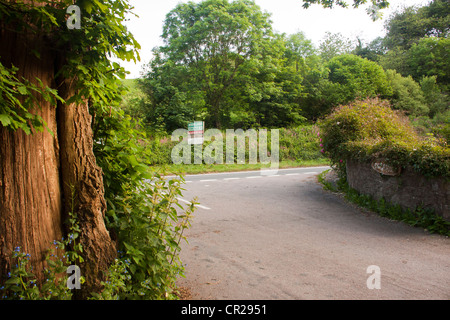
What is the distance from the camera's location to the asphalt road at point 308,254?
436 cm

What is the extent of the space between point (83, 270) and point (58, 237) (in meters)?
0.38

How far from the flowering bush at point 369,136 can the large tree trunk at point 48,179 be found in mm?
6769

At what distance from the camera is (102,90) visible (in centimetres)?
312

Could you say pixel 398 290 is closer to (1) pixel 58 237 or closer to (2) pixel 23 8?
(1) pixel 58 237

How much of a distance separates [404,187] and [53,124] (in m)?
7.39

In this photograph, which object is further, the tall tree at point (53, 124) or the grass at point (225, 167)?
the grass at point (225, 167)

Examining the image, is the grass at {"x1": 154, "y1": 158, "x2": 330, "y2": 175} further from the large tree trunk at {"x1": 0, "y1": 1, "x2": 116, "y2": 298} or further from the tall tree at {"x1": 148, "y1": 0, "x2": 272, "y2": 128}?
the large tree trunk at {"x1": 0, "y1": 1, "x2": 116, "y2": 298}

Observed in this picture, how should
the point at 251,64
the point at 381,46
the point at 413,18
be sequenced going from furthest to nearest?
the point at 381,46
the point at 413,18
the point at 251,64

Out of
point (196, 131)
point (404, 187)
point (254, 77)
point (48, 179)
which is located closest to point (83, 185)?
point (48, 179)

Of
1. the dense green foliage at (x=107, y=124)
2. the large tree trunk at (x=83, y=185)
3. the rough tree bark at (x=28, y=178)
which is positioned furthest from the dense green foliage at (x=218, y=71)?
the rough tree bark at (x=28, y=178)

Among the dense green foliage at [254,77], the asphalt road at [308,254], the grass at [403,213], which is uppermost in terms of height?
the dense green foliage at [254,77]

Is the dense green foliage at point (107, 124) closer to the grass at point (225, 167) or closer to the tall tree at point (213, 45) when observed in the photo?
the grass at point (225, 167)

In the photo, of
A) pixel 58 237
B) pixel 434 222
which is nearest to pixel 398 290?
pixel 434 222

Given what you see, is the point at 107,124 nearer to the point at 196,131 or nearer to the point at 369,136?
the point at 369,136
